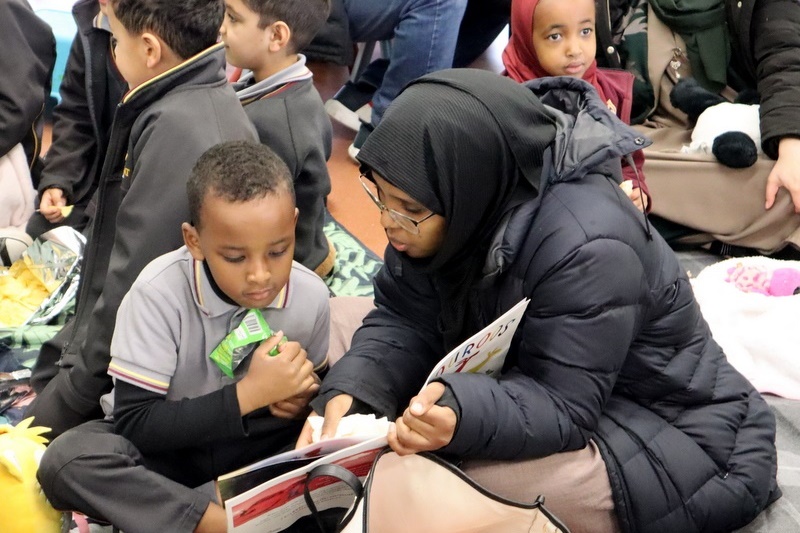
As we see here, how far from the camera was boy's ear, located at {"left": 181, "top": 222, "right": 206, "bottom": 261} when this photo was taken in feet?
4.61

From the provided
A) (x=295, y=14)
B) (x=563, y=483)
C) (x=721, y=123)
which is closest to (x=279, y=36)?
(x=295, y=14)

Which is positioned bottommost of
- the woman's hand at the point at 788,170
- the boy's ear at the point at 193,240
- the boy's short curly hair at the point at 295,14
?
the woman's hand at the point at 788,170

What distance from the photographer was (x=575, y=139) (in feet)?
4.47

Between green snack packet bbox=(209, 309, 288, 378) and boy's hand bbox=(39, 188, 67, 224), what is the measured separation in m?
0.99

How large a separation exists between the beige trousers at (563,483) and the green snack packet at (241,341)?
42cm

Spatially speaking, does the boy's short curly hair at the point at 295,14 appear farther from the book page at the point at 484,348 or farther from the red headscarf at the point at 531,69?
the book page at the point at 484,348

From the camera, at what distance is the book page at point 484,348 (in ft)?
4.20

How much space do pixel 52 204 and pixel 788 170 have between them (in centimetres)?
207

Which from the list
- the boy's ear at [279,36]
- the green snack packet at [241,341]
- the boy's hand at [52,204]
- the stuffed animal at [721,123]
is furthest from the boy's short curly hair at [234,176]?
the stuffed animal at [721,123]

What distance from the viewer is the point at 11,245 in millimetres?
2182

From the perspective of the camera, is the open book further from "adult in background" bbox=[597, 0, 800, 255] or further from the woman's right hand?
"adult in background" bbox=[597, 0, 800, 255]

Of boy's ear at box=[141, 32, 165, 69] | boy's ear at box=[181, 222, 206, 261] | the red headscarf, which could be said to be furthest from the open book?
the red headscarf

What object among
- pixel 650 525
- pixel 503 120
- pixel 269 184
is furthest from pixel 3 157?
pixel 650 525

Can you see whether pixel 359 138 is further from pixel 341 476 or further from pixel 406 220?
pixel 341 476
